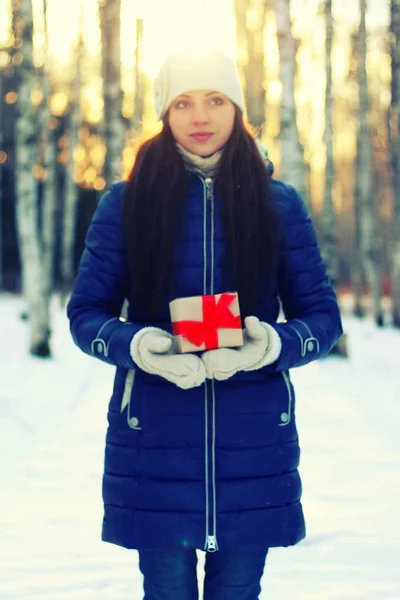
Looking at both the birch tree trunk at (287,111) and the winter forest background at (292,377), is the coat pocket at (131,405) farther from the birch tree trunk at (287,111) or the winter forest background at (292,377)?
the birch tree trunk at (287,111)

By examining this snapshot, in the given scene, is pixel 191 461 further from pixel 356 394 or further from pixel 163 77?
pixel 356 394

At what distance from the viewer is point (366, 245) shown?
1916 cm

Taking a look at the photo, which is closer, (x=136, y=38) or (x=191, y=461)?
(x=191, y=461)

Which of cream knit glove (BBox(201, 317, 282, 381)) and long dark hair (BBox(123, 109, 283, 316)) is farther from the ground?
long dark hair (BBox(123, 109, 283, 316))

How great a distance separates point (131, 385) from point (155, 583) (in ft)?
1.62

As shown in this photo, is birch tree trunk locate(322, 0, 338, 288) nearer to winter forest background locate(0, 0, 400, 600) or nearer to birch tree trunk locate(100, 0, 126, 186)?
winter forest background locate(0, 0, 400, 600)

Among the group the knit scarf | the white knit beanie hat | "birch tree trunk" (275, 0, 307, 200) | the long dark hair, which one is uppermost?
"birch tree trunk" (275, 0, 307, 200)

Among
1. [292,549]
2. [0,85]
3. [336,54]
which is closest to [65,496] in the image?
[292,549]

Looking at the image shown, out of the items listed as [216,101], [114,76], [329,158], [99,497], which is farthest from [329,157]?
[216,101]

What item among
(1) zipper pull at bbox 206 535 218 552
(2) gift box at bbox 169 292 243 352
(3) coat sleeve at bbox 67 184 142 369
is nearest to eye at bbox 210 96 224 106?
(3) coat sleeve at bbox 67 184 142 369

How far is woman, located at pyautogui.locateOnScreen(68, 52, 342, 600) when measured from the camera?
6.99 ft

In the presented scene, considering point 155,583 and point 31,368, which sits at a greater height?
point 155,583

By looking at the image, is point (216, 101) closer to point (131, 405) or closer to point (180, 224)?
point (180, 224)

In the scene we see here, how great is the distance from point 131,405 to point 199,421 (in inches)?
6.8
